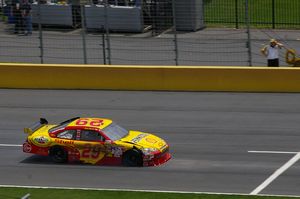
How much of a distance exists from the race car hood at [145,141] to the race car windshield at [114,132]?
0.13 meters

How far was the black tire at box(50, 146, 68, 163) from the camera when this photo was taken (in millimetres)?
21250

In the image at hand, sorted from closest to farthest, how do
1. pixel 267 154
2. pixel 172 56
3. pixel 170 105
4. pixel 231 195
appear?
pixel 231 195 < pixel 267 154 < pixel 170 105 < pixel 172 56

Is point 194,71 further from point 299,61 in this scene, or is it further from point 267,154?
point 267,154

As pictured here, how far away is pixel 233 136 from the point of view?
76.9 ft

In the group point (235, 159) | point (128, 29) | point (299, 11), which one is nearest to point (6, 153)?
point (235, 159)

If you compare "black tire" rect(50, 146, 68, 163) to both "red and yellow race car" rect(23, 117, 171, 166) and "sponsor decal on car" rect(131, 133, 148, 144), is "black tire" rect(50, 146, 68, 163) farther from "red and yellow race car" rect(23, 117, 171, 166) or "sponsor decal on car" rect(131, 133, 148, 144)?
"sponsor decal on car" rect(131, 133, 148, 144)

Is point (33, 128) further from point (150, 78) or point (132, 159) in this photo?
point (150, 78)

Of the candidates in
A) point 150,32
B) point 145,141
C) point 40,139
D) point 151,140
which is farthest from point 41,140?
point 150,32

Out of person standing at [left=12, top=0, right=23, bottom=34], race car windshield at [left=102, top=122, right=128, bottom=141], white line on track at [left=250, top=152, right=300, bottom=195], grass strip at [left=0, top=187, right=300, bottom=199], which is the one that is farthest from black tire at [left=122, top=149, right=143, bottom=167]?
person standing at [left=12, top=0, right=23, bottom=34]

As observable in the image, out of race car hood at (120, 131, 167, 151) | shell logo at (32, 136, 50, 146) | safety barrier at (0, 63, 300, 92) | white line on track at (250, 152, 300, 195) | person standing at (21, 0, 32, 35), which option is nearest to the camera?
white line on track at (250, 152, 300, 195)

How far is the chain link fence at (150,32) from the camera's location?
3062cm

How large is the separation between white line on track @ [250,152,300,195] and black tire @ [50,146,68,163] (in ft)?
15.8

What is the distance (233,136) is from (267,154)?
1.90 metres

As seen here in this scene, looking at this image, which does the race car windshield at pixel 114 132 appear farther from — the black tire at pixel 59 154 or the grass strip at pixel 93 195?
the grass strip at pixel 93 195
